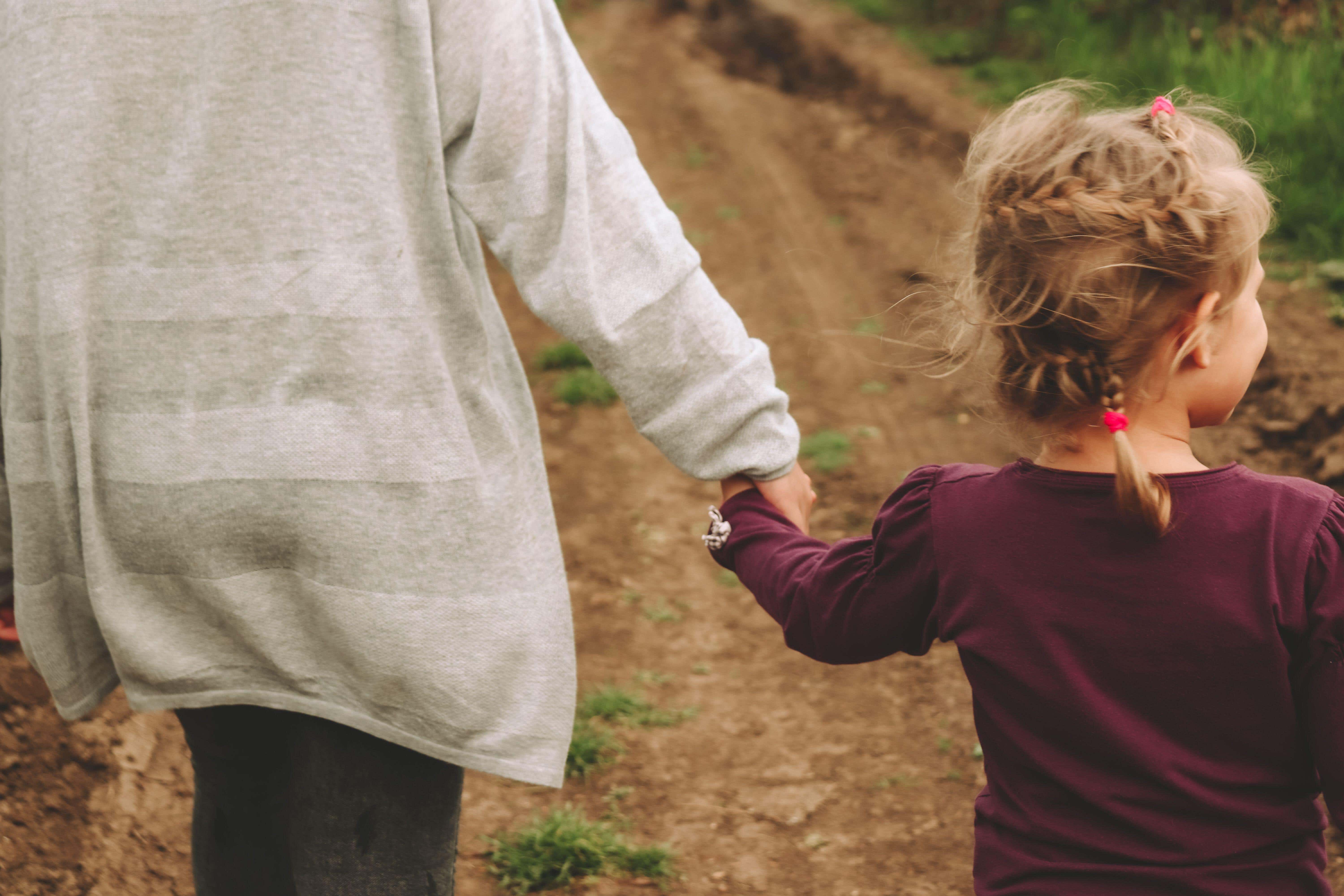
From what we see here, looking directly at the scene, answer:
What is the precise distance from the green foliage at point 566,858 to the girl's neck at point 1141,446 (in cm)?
170

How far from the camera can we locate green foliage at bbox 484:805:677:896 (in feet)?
8.35

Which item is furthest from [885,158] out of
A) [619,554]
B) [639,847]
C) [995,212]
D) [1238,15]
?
[995,212]

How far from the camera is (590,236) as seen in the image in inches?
51.3

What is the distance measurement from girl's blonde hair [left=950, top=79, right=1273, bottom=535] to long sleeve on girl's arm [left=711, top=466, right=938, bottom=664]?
17cm

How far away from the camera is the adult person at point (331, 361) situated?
1201mm

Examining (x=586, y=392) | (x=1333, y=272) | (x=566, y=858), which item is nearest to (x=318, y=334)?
(x=566, y=858)

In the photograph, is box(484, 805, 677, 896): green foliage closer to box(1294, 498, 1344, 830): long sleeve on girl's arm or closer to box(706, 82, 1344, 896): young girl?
box(706, 82, 1344, 896): young girl

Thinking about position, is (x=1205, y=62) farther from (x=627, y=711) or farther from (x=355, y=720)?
(x=355, y=720)

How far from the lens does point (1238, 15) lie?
6.03 m

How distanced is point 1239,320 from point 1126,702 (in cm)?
40

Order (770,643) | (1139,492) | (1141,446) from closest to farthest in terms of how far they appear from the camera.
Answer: (1139,492) < (1141,446) < (770,643)

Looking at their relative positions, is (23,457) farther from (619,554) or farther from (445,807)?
(619,554)

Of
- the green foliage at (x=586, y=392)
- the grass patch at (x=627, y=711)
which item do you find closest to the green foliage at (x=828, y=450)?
the green foliage at (x=586, y=392)

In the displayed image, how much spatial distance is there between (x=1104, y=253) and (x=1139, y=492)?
0.80 ft
